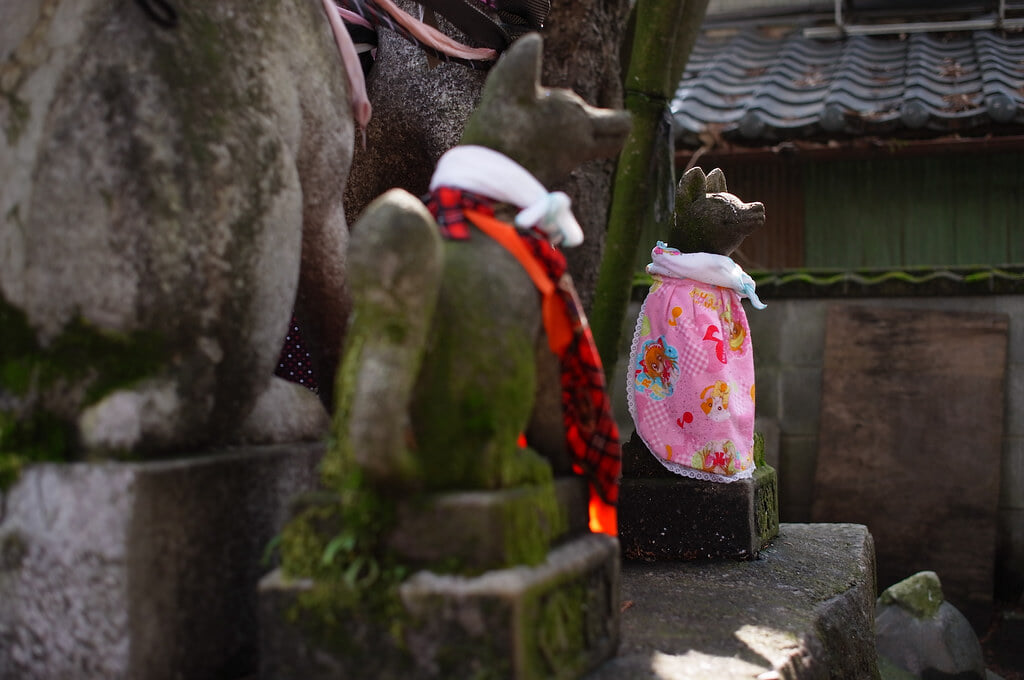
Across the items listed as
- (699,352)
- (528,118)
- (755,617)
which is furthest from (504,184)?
(699,352)

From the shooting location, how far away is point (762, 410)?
23.1 ft

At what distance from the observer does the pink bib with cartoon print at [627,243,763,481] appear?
3861 millimetres

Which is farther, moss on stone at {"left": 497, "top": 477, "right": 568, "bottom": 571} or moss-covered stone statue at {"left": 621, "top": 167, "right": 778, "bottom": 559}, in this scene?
moss-covered stone statue at {"left": 621, "top": 167, "right": 778, "bottom": 559}

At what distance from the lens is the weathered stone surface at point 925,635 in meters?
5.30

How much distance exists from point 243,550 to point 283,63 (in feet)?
3.97

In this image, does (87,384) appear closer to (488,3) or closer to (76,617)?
(76,617)

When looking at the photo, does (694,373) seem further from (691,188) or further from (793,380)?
(793,380)

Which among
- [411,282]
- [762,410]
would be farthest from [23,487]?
[762,410]

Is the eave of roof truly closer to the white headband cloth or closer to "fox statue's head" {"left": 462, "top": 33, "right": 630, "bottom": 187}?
"fox statue's head" {"left": 462, "top": 33, "right": 630, "bottom": 187}

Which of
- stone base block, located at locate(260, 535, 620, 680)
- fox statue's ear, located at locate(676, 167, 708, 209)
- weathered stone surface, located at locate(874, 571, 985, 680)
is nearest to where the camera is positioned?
stone base block, located at locate(260, 535, 620, 680)

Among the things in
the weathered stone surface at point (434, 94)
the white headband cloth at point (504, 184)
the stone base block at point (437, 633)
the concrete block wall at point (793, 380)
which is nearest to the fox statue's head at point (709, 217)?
the weathered stone surface at point (434, 94)

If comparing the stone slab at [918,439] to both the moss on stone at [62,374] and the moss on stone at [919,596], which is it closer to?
the moss on stone at [919,596]

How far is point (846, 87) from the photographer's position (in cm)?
752

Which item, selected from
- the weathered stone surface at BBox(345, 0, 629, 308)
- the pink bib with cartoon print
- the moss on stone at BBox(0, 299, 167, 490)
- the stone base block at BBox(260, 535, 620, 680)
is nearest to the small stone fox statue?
the pink bib with cartoon print
